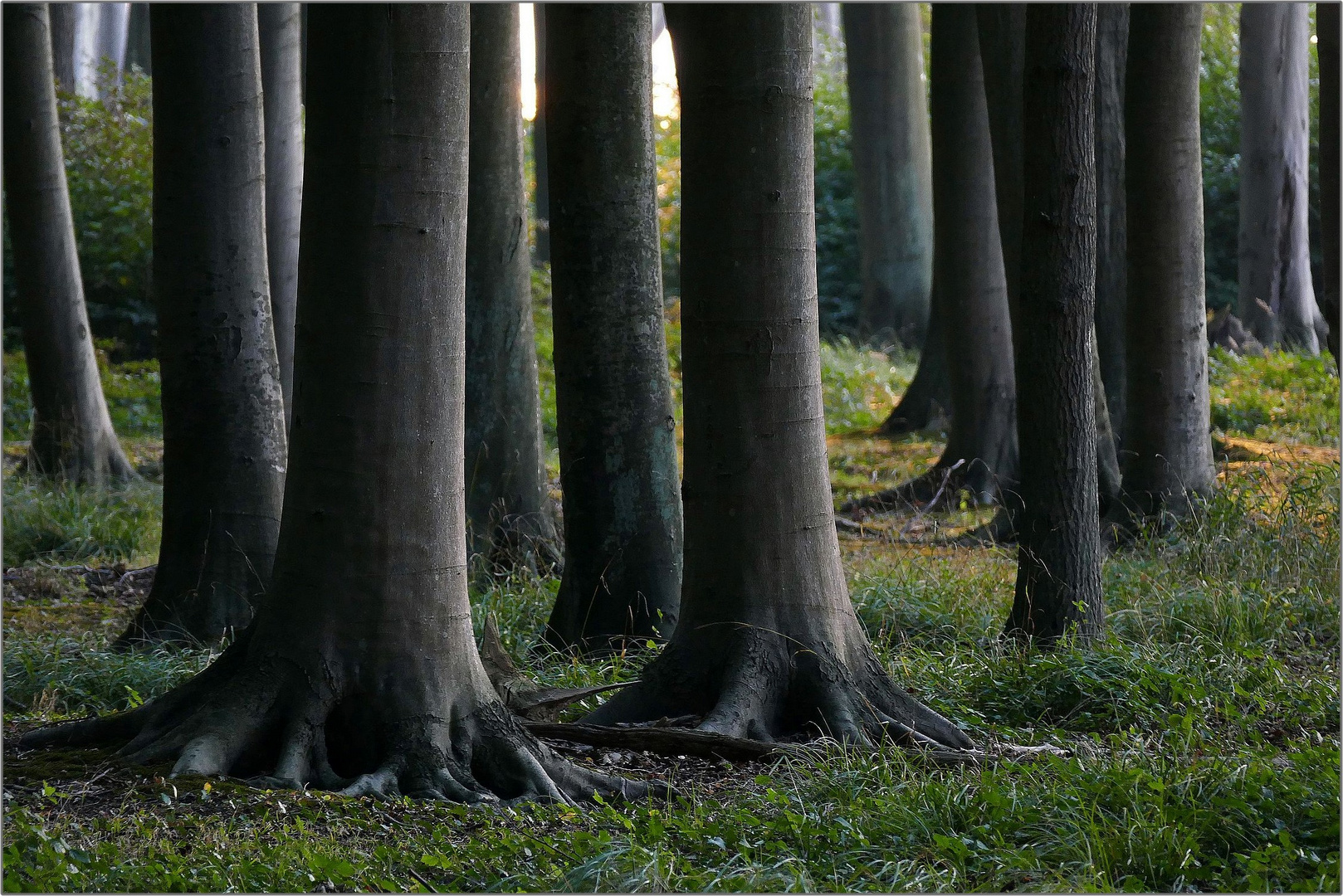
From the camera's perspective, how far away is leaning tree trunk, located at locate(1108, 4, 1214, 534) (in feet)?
26.9

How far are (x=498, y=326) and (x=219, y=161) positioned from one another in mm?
2038

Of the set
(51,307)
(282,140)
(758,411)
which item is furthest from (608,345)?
(51,307)

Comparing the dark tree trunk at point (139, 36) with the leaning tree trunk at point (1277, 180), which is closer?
the leaning tree trunk at point (1277, 180)

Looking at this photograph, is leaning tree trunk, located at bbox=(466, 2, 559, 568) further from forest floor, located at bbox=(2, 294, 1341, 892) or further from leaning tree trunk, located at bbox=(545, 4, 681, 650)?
leaning tree trunk, located at bbox=(545, 4, 681, 650)

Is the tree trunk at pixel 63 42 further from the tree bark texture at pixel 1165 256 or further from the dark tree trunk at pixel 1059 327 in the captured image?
the dark tree trunk at pixel 1059 327

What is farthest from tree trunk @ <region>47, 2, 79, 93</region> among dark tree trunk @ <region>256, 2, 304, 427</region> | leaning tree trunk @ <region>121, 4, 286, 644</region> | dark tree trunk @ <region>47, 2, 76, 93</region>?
leaning tree trunk @ <region>121, 4, 286, 644</region>

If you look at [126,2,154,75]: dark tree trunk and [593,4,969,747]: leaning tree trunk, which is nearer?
[593,4,969,747]: leaning tree trunk

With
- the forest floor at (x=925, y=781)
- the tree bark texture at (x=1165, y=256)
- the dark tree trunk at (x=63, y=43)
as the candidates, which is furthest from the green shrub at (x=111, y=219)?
the tree bark texture at (x=1165, y=256)

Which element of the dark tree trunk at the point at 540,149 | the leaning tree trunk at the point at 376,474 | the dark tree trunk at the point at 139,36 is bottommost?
the leaning tree trunk at the point at 376,474

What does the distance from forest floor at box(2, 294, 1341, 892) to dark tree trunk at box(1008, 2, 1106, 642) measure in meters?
0.39

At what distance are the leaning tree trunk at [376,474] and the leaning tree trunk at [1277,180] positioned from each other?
14.0 m

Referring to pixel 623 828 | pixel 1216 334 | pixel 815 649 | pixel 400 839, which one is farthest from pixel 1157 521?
pixel 1216 334

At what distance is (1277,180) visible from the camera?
15898mm

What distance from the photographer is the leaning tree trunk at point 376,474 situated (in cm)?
421
